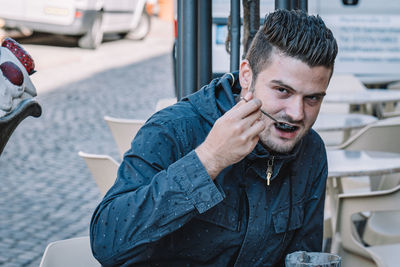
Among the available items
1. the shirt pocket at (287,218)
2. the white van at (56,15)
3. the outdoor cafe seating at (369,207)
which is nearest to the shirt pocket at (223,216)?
the shirt pocket at (287,218)

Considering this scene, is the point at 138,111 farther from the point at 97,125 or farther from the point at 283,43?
the point at 283,43

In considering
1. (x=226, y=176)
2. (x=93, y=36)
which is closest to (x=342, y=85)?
(x=226, y=176)

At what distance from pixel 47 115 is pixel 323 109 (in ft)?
11.9

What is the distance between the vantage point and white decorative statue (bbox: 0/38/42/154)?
180cm

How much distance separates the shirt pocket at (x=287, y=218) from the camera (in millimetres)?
2139

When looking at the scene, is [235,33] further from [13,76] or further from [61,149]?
[61,149]

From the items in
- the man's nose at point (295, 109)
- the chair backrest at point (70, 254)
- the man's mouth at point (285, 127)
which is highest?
the man's nose at point (295, 109)

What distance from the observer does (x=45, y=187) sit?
613 cm

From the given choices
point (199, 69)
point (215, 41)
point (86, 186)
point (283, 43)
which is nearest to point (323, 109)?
point (215, 41)

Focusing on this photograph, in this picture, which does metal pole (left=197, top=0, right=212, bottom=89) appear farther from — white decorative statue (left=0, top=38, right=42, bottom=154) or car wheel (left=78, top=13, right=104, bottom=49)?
car wheel (left=78, top=13, right=104, bottom=49)

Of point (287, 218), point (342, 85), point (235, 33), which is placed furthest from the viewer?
point (342, 85)

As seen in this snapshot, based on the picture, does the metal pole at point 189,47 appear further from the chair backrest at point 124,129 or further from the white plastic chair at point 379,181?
the white plastic chair at point 379,181

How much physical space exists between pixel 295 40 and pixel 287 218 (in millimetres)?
526

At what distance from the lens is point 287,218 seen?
2168 mm
